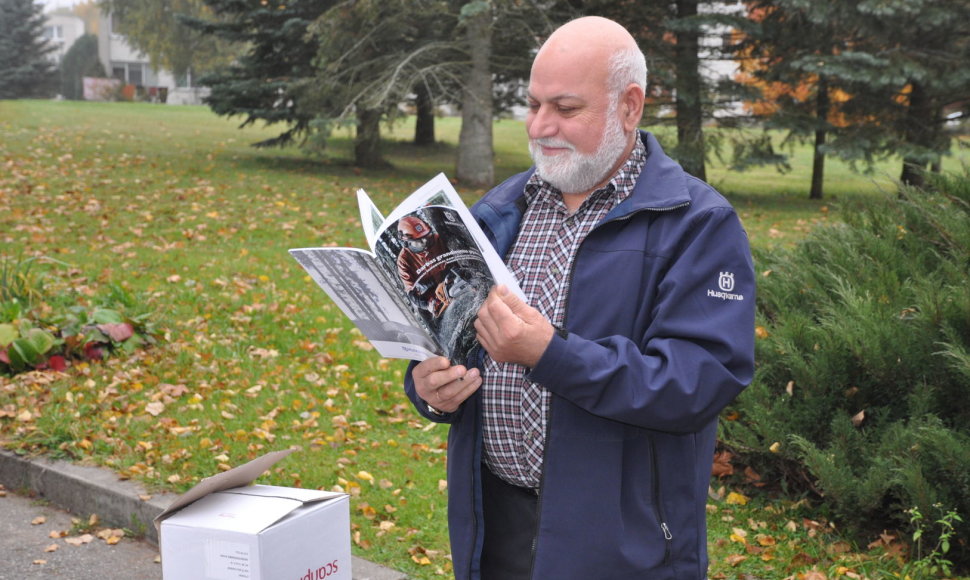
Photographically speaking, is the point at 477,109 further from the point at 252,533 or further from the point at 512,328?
the point at 512,328

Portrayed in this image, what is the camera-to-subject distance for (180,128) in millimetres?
28578

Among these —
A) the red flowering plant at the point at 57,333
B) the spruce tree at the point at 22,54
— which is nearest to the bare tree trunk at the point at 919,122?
the red flowering plant at the point at 57,333

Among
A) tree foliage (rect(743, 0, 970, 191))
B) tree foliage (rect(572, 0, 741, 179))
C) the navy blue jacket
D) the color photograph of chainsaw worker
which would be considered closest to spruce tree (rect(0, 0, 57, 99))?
tree foliage (rect(572, 0, 741, 179))

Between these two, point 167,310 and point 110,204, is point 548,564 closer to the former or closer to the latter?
point 167,310

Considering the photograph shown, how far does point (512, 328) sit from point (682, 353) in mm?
384

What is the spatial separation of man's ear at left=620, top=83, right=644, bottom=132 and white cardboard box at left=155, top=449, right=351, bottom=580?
1273 mm

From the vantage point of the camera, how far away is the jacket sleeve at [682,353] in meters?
2.13

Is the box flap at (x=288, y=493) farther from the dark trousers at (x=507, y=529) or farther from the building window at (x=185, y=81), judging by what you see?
the building window at (x=185, y=81)

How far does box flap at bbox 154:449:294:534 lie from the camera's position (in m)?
2.57

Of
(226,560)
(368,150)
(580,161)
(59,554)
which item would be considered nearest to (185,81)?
(368,150)

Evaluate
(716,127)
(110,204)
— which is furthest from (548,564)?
(716,127)

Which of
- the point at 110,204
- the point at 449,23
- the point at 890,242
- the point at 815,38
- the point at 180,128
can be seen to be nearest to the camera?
the point at 890,242

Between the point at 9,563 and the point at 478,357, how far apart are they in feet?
11.3

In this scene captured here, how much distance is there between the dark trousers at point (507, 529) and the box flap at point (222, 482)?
0.59 meters
